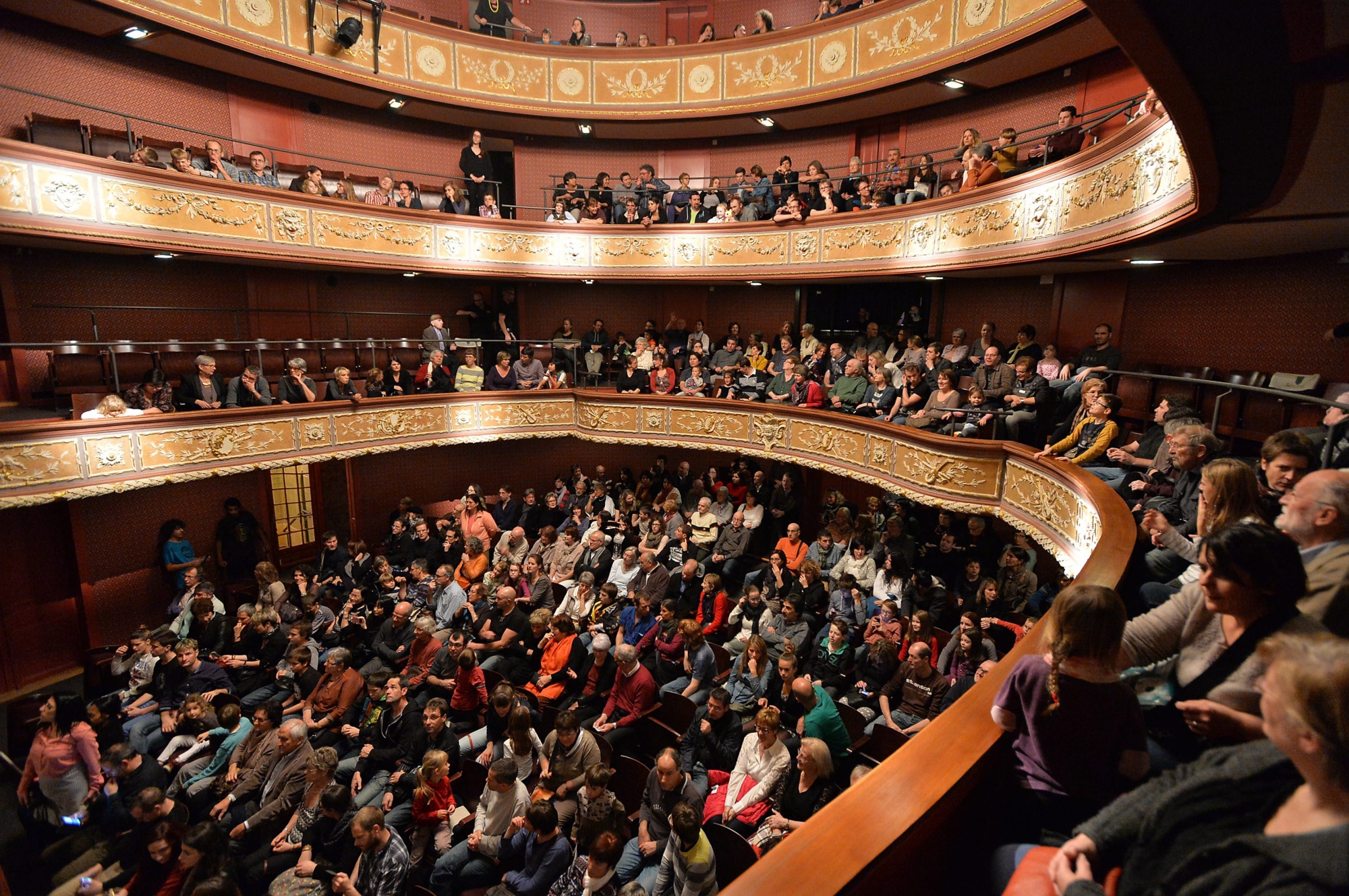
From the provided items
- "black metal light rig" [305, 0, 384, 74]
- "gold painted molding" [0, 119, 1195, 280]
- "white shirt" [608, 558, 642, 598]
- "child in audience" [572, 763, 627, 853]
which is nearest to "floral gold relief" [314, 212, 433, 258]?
"gold painted molding" [0, 119, 1195, 280]

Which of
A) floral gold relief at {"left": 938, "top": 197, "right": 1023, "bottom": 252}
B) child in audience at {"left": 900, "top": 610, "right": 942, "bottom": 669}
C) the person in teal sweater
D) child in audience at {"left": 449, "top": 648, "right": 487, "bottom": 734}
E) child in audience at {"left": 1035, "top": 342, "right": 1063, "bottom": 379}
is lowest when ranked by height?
the person in teal sweater

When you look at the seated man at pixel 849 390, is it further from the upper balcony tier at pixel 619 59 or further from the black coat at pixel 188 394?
the black coat at pixel 188 394

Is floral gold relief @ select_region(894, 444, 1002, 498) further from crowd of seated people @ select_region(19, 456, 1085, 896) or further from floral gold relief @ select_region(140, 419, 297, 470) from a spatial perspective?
floral gold relief @ select_region(140, 419, 297, 470)

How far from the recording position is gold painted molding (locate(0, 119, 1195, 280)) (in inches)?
213

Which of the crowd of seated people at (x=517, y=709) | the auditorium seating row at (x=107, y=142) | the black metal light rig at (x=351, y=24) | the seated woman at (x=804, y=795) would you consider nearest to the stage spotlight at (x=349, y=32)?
the black metal light rig at (x=351, y=24)

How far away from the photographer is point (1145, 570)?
9.85ft

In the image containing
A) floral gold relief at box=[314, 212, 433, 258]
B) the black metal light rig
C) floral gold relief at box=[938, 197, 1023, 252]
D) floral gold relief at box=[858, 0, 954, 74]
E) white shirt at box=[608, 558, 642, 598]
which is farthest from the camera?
the black metal light rig

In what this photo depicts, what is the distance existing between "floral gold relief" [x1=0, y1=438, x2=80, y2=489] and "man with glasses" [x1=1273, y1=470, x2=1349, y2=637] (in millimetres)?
9639

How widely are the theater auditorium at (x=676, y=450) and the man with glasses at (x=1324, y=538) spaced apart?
12 mm

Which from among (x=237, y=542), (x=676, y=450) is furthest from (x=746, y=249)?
(x=237, y=542)

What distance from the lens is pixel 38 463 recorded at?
670 cm

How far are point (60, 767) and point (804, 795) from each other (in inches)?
229

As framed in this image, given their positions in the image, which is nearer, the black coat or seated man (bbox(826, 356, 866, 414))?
the black coat

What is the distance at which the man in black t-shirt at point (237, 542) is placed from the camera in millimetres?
9305
